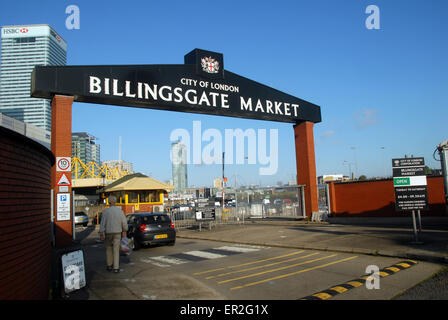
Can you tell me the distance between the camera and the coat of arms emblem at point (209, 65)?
60.5 ft

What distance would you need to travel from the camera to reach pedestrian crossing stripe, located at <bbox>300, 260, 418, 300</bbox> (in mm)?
6136

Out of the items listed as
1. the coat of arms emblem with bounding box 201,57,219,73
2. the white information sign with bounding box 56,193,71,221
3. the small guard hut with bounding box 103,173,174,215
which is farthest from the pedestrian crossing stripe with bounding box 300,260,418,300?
the small guard hut with bounding box 103,173,174,215

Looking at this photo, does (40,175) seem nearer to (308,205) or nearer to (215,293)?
(215,293)

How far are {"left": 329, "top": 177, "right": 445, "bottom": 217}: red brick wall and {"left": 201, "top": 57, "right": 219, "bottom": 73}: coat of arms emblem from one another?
1117 centimetres

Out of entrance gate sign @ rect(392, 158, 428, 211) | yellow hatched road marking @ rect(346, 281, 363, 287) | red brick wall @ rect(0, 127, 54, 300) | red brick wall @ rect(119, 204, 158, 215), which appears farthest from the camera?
red brick wall @ rect(119, 204, 158, 215)

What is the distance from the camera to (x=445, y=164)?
13.5 m

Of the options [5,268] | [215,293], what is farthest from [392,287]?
[5,268]

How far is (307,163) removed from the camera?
22266 mm

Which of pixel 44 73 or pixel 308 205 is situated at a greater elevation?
pixel 44 73

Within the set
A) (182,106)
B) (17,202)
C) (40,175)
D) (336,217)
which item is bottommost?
(336,217)

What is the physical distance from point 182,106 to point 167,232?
6838mm

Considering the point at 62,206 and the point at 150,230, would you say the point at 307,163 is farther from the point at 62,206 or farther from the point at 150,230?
the point at 62,206

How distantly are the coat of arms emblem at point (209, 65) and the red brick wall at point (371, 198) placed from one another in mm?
11167

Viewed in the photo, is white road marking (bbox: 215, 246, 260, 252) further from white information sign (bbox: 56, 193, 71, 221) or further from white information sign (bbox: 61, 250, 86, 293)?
white information sign (bbox: 61, 250, 86, 293)
